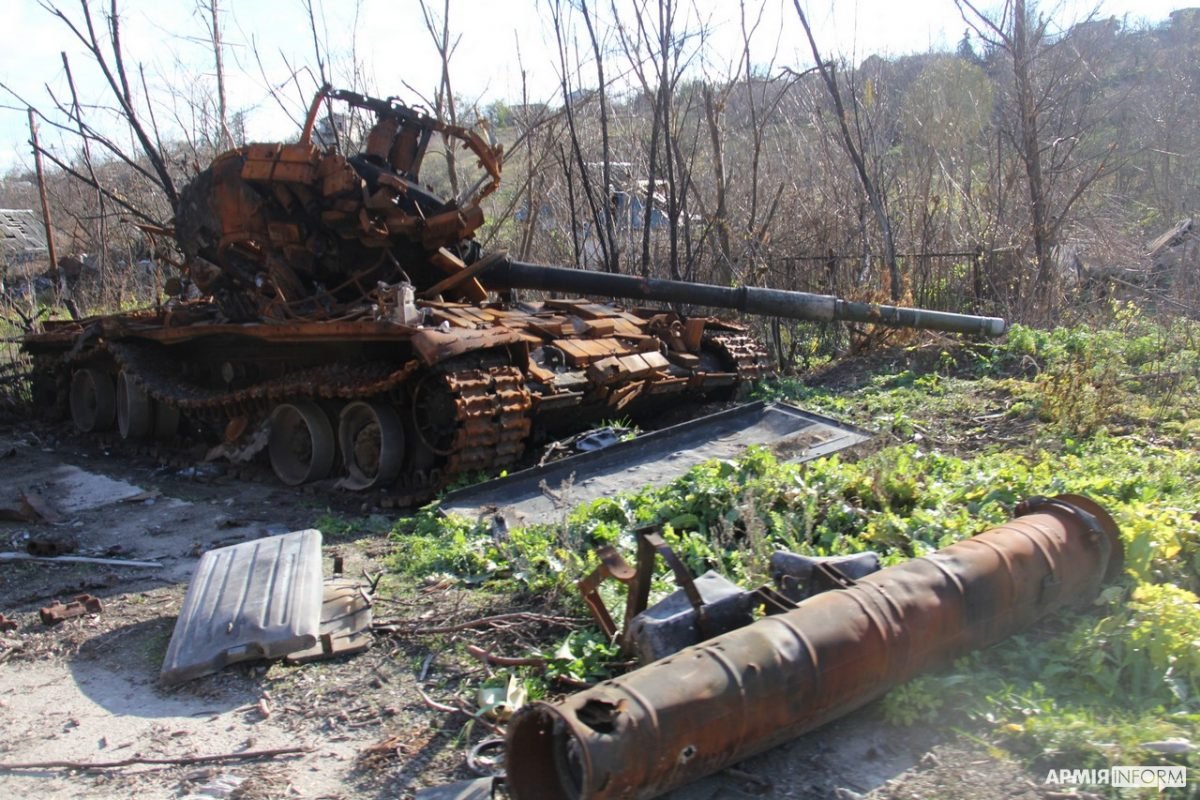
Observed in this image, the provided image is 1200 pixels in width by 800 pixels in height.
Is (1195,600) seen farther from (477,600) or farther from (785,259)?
(785,259)

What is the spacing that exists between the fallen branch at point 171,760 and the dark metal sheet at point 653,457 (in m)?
2.33

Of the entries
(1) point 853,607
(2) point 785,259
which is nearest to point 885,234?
(2) point 785,259

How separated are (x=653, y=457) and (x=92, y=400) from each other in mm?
7600

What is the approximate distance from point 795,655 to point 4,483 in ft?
28.1

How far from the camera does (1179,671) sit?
342 cm

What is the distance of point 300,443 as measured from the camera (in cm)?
873

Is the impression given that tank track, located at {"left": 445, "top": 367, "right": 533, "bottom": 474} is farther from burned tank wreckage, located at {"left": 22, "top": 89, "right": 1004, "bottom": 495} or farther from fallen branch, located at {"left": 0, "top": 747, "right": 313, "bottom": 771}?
fallen branch, located at {"left": 0, "top": 747, "right": 313, "bottom": 771}

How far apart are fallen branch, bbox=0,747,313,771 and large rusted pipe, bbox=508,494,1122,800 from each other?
3.99 feet

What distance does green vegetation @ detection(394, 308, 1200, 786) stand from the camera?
3375 millimetres

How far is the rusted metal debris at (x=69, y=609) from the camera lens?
5.05 metres

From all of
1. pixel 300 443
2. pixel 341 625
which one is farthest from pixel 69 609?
pixel 300 443

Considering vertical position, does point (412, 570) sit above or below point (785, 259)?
below

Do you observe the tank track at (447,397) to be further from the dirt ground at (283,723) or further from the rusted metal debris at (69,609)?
the rusted metal debris at (69,609)

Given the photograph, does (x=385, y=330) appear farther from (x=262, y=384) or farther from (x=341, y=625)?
(x=341, y=625)
